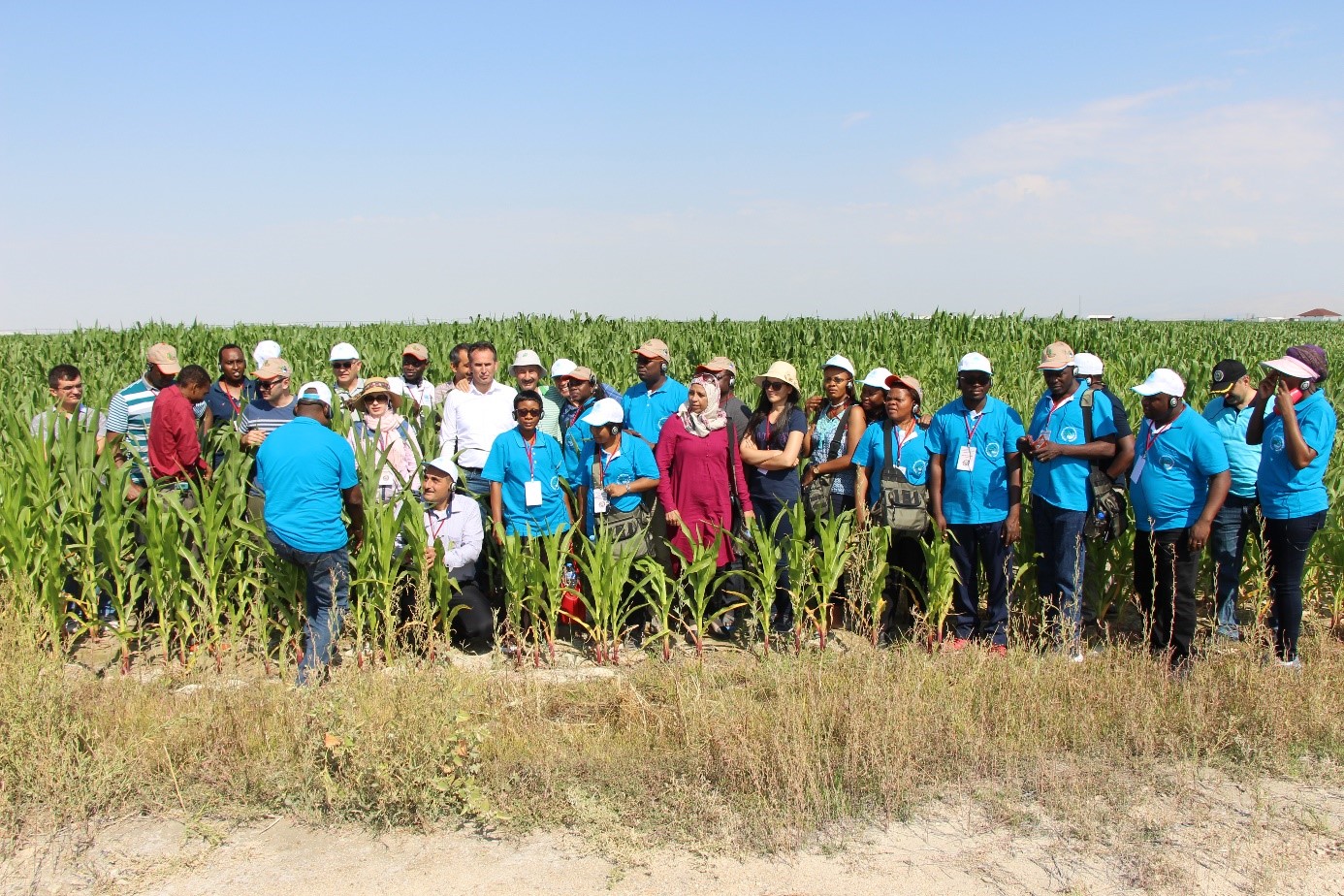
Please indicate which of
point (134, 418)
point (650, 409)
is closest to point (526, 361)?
point (650, 409)

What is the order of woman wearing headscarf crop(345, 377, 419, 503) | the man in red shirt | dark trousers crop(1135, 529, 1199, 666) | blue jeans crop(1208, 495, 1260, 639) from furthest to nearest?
woman wearing headscarf crop(345, 377, 419, 503) → the man in red shirt → blue jeans crop(1208, 495, 1260, 639) → dark trousers crop(1135, 529, 1199, 666)

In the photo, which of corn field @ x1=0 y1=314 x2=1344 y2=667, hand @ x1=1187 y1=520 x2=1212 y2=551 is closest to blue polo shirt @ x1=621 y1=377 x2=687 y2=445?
corn field @ x1=0 y1=314 x2=1344 y2=667

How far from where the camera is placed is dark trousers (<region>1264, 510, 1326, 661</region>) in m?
5.36

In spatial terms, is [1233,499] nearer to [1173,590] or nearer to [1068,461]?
[1173,590]

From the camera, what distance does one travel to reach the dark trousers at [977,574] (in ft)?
19.1

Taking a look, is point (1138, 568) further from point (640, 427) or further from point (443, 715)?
point (443, 715)

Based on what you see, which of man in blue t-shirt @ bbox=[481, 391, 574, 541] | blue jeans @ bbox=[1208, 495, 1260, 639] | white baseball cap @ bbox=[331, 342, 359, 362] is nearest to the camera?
blue jeans @ bbox=[1208, 495, 1260, 639]

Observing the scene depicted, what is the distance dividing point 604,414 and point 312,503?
1.75m

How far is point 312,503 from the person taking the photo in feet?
17.6

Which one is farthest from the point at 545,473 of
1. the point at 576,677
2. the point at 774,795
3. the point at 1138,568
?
the point at 1138,568

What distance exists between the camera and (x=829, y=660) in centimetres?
546

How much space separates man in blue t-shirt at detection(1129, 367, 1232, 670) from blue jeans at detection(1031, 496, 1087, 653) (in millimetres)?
348

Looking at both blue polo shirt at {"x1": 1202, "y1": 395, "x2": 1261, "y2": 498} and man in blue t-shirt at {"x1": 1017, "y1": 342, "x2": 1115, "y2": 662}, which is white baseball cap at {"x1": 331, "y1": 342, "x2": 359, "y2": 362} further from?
blue polo shirt at {"x1": 1202, "y1": 395, "x2": 1261, "y2": 498}

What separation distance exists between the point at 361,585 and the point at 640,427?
2.48 metres
